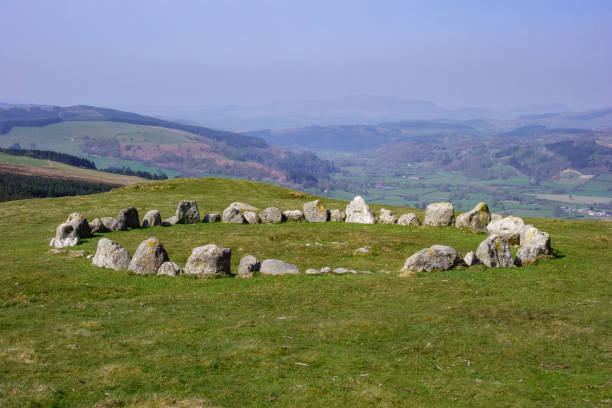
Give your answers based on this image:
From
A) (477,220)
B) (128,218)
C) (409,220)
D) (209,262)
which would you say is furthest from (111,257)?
(477,220)

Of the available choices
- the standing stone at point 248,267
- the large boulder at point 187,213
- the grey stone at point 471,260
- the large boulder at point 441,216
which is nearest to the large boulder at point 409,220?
the large boulder at point 441,216

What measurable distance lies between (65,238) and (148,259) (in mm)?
12530

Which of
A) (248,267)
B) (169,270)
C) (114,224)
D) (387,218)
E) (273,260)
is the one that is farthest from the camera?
(387,218)

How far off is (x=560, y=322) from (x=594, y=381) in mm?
6100

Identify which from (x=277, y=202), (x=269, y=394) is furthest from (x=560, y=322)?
(x=277, y=202)

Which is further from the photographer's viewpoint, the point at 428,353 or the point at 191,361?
the point at 428,353

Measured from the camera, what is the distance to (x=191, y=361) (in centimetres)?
1647

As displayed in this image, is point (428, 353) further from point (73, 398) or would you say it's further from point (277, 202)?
point (277, 202)

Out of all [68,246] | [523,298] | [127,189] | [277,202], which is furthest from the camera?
[127,189]

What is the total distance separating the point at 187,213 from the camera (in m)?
49.2

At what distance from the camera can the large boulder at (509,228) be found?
4000 centimetres

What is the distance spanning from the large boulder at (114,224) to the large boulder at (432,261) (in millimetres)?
28546

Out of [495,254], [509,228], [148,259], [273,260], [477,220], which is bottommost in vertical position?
[273,260]

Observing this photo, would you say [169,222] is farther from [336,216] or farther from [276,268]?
[276,268]
